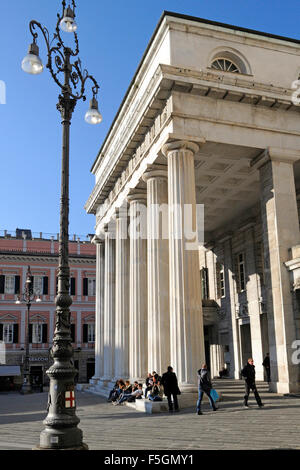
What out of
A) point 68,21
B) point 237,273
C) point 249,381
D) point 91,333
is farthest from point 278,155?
point 91,333

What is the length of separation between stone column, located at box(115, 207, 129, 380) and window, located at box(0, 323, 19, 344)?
2367cm

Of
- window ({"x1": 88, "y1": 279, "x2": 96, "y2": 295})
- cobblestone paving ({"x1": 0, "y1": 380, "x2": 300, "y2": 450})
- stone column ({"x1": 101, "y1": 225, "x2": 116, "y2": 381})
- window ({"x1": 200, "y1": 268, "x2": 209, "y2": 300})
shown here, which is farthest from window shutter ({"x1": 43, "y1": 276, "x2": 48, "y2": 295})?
cobblestone paving ({"x1": 0, "y1": 380, "x2": 300, "y2": 450})

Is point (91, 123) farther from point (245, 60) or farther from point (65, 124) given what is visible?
point (245, 60)

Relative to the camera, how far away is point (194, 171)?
19500 mm

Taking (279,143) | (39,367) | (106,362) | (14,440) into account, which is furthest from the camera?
(39,367)

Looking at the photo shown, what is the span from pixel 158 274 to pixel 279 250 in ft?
15.2

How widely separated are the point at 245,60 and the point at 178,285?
9.72 meters

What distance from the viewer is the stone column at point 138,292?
806 inches

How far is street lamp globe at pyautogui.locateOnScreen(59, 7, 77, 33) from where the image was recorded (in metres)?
9.85

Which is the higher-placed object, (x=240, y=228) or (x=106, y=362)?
(x=240, y=228)

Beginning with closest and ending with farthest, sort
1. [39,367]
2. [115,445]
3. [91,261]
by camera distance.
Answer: [115,445], [39,367], [91,261]

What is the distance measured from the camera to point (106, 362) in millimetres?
27344

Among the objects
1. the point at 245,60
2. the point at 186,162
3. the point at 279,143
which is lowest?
the point at 186,162
